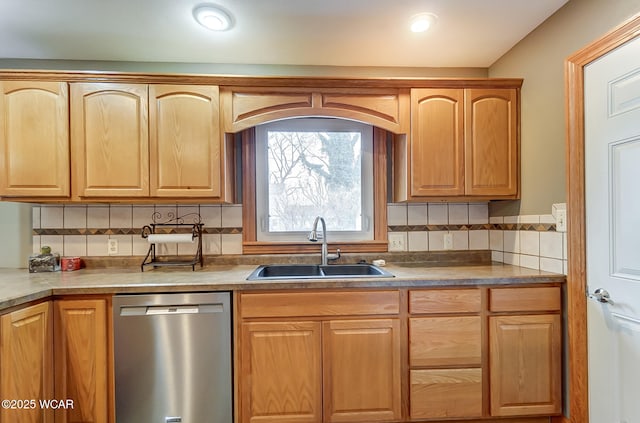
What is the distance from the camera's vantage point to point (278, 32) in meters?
1.85

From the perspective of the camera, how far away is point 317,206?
2250mm

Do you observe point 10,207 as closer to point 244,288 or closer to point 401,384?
point 244,288

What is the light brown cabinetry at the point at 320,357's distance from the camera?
162 cm

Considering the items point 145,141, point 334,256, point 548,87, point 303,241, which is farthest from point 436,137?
point 145,141

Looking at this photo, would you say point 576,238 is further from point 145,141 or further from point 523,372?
point 145,141

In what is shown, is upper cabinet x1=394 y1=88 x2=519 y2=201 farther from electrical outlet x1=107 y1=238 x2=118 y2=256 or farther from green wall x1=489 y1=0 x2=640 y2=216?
electrical outlet x1=107 y1=238 x2=118 y2=256

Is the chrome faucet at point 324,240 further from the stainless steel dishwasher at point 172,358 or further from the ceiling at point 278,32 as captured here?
the ceiling at point 278,32

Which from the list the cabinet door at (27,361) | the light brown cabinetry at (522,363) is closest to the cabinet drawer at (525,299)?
the light brown cabinetry at (522,363)

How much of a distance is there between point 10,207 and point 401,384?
2.78m

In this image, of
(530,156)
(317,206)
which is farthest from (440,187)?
(317,206)

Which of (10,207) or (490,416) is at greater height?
(10,207)

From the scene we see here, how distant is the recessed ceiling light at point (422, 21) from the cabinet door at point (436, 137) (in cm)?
35

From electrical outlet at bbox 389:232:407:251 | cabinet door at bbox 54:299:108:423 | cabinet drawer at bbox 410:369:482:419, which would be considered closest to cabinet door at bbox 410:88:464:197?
electrical outlet at bbox 389:232:407:251

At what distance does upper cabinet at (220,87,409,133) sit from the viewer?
192 centimetres
